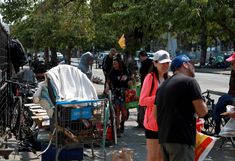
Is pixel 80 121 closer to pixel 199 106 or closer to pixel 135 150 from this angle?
pixel 199 106

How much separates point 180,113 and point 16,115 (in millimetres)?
5203

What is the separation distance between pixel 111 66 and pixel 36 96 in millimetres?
3371

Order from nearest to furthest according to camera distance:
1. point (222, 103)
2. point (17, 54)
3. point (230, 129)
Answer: point (230, 129) → point (222, 103) → point (17, 54)

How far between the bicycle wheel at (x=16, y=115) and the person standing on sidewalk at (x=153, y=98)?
3.70 meters

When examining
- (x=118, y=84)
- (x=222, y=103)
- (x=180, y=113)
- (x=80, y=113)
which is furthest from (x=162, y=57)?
(x=118, y=84)

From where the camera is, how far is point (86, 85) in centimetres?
771

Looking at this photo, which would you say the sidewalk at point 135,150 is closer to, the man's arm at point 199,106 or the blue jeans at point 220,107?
the blue jeans at point 220,107

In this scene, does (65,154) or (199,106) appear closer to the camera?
(199,106)

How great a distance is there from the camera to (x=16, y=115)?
9.41 m

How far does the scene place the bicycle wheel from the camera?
916 cm

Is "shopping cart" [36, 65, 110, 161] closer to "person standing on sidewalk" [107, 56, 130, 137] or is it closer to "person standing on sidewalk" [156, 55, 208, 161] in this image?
"person standing on sidewalk" [156, 55, 208, 161]

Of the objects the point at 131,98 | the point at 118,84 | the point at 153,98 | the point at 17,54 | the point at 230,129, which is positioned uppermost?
the point at 17,54

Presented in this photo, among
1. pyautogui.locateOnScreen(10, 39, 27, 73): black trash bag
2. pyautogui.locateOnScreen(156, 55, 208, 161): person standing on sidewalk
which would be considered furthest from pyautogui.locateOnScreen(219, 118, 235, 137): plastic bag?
pyautogui.locateOnScreen(10, 39, 27, 73): black trash bag

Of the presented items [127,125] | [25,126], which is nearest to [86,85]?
[25,126]
